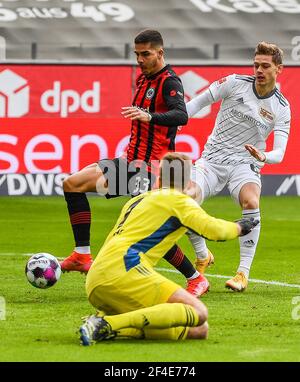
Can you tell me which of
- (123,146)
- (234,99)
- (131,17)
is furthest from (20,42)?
(234,99)

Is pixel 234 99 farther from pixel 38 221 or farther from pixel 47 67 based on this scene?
pixel 47 67

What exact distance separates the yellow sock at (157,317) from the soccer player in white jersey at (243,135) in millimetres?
2935

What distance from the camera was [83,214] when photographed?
1014 centimetres

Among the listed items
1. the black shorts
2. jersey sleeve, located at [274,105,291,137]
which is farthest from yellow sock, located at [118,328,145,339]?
jersey sleeve, located at [274,105,291,137]

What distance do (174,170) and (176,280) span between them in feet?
10.7

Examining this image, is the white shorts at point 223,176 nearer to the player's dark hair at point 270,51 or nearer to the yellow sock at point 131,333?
the player's dark hair at point 270,51

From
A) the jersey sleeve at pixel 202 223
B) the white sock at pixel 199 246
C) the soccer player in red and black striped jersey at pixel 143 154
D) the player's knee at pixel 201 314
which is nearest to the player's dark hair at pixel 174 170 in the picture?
the jersey sleeve at pixel 202 223

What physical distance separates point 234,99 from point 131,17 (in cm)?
1283

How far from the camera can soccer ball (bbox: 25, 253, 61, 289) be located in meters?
9.30

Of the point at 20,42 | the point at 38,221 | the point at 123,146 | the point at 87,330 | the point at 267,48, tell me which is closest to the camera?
the point at 87,330

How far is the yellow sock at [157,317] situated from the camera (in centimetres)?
724

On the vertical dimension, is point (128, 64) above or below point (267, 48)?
below

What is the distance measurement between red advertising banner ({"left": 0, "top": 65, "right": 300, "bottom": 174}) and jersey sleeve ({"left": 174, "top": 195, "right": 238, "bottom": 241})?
418 inches

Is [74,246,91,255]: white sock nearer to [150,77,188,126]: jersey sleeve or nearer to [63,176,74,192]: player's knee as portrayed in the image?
[63,176,74,192]: player's knee
